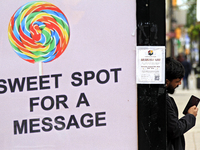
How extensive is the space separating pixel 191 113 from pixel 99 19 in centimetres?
119

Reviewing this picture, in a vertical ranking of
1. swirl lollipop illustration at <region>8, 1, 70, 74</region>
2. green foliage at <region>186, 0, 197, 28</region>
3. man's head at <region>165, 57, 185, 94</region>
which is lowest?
man's head at <region>165, 57, 185, 94</region>

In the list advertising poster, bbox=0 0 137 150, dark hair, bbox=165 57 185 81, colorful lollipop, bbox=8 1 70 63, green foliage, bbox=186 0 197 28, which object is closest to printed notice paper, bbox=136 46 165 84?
advertising poster, bbox=0 0 137 150

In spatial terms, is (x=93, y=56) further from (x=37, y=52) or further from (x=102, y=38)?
(x=37, y=52)

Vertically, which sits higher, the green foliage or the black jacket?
the green foliage

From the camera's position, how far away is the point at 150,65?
2604mm

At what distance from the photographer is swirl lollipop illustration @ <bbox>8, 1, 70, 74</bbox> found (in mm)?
2666

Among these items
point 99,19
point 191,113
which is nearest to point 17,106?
point 99,19

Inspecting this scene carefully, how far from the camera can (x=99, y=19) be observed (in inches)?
104

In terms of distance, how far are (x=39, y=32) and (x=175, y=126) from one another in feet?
4.42

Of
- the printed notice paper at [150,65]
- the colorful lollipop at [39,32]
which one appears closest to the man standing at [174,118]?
the printed notice paper at [150,65]

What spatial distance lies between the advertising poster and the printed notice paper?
0.18ft

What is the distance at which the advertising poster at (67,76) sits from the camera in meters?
2.65

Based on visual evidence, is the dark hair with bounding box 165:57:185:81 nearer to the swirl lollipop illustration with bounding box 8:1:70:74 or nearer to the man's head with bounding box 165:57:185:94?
the man's head with bounding box 165:57:185:94

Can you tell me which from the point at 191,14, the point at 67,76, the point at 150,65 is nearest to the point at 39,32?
the point at 67,76
